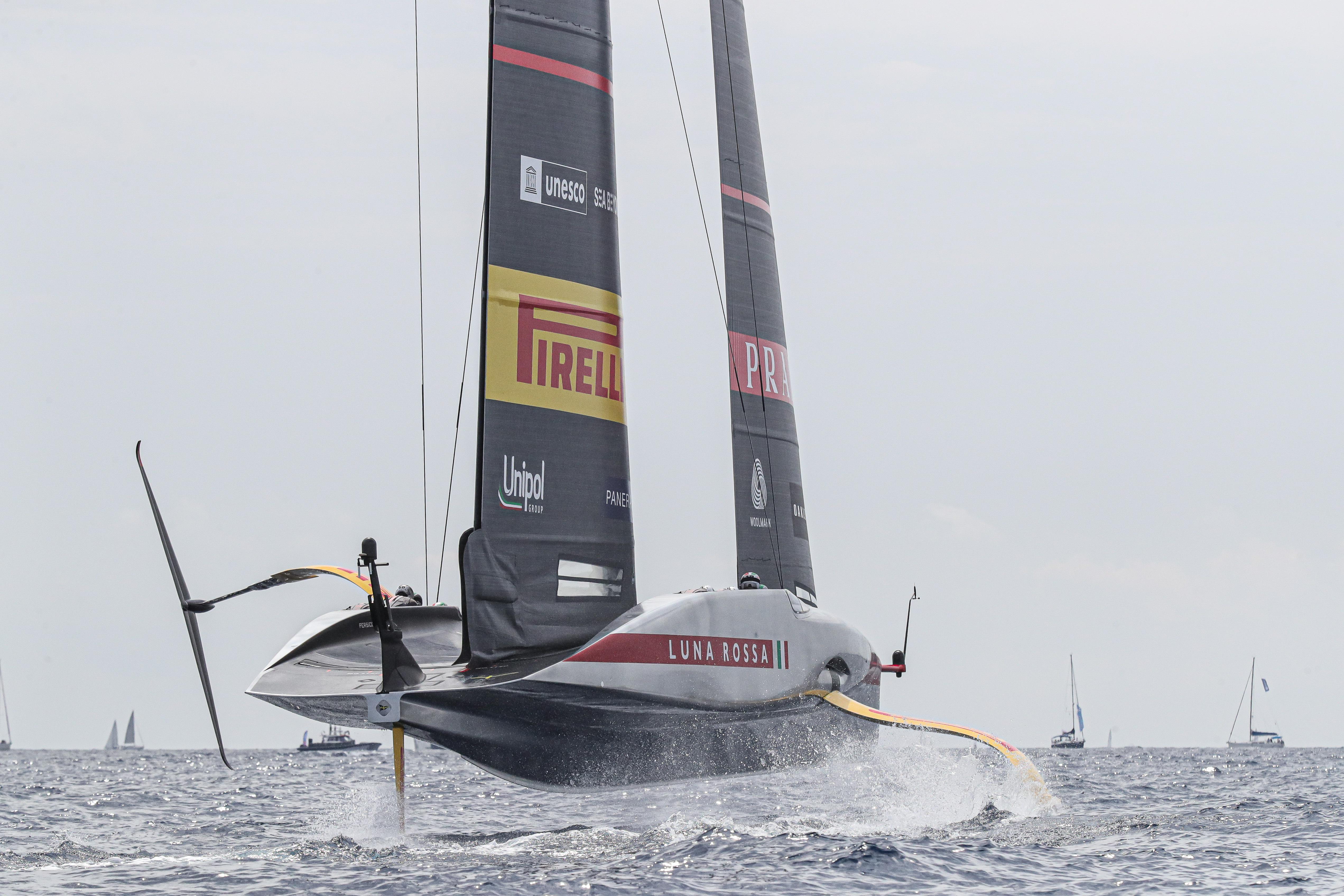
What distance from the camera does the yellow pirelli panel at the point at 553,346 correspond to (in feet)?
28.4

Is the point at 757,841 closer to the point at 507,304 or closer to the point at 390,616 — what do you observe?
the point at 390,616

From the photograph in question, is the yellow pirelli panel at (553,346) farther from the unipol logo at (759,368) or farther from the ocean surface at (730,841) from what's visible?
the unipol logo at (759,368)

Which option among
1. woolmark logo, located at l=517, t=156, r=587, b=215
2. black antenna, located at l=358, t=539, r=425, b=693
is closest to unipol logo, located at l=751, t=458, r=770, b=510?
woolmark logo, located at l=517, t=156, r=587, b=215

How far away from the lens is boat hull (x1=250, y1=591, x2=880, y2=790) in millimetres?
7605

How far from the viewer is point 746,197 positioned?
14.0 meters

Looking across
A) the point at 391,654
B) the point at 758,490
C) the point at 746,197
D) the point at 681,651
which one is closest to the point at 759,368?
the point at 758,490

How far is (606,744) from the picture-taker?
810 cm

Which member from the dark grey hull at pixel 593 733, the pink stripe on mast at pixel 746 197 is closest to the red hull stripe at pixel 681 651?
the dark grey hull at pixel 593 733

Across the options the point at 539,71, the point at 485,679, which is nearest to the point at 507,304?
the point at 539,71

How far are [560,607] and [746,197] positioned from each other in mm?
6590

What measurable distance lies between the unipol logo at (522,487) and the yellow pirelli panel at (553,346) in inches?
16.2

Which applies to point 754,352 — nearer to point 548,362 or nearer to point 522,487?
point 548,362

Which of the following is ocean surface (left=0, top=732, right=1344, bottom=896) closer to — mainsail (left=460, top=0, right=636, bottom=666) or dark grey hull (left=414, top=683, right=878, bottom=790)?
dark grey hull (left=414, top=683, right=878, bottom=790)

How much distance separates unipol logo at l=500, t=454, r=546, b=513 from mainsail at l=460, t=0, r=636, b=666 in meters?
0.01
